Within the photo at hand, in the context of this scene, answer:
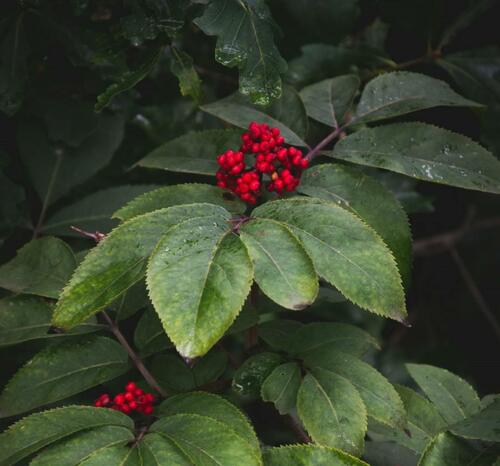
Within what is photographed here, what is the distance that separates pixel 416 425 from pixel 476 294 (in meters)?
1.73

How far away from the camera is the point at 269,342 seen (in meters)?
1.21

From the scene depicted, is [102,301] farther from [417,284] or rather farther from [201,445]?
[417,284]

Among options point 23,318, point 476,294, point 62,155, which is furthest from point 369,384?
point 476,294

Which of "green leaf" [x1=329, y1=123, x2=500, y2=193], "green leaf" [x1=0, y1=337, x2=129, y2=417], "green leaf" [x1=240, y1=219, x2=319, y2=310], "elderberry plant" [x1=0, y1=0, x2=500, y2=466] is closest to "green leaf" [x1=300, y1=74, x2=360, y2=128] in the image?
"elderberry plant" [x1=0, y1=0, x2=500, y2=466]

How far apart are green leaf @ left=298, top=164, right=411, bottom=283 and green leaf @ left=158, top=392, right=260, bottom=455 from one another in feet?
1.18

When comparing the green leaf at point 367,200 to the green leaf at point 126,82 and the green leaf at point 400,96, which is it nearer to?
the green leaf at point 400,96

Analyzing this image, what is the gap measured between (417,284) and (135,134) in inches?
60.4

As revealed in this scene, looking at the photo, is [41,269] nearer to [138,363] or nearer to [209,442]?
[138,363]

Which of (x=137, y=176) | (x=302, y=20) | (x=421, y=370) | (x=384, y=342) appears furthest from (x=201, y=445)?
(x=384, y=342)

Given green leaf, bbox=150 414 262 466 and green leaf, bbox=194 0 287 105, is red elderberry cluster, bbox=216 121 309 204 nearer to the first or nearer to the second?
green leaf, bbox=194 0 287 105

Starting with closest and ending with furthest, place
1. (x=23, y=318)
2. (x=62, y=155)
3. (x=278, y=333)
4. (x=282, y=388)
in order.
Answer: (x=282, y=388)
(x=23, y=318)
(x=278, y=333)
(x=62, y=155)

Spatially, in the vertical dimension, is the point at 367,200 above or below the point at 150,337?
above

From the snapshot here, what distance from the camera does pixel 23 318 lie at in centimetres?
114

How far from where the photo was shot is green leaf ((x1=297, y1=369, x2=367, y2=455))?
94 centimetres
